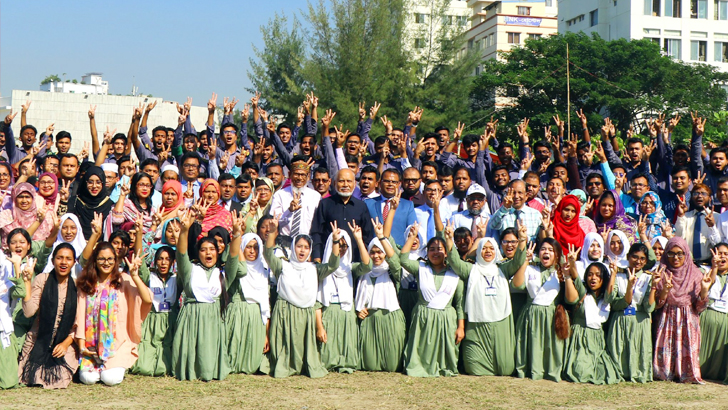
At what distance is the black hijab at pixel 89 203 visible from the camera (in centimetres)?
805

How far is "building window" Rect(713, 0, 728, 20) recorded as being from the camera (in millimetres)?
51119

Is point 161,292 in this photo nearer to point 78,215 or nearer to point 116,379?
point 116,379

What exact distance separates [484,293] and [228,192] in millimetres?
2772

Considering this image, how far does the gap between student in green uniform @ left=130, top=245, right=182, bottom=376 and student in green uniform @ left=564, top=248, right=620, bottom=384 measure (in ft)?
11.5

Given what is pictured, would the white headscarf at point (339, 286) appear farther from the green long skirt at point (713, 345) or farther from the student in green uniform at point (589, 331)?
the green long skirt at point (713, 345)

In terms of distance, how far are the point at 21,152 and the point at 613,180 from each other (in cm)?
734

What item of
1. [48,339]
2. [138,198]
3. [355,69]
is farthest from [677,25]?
[48,339]

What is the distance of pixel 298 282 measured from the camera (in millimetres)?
7418

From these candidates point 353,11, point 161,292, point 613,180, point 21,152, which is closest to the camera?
point 161,292

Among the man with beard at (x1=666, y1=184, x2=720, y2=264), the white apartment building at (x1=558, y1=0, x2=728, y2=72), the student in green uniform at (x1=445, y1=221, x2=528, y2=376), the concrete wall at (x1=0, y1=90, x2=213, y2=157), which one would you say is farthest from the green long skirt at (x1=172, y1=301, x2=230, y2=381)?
the white apartment building at (x1=558, y1=0, x2=728, y2=72)

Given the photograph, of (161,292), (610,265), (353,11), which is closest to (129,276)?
(161,292)

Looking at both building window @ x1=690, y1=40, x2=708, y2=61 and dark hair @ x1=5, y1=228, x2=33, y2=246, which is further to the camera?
building window @ x1=690, y1=40, x2=708, y2=61

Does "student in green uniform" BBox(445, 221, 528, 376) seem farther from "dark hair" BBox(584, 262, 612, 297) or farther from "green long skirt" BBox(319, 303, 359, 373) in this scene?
"green long skirt" BBox(319, 303, 359, 373)

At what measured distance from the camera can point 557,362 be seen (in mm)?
7355
